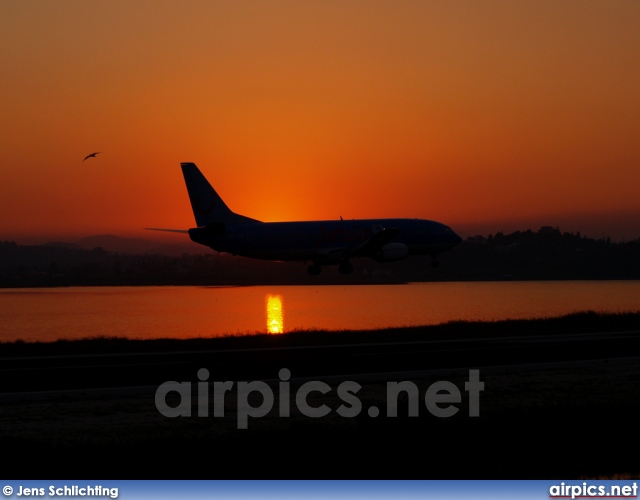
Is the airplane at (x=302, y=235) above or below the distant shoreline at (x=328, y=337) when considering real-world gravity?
above

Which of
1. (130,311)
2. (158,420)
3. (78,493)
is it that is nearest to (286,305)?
(130,311)

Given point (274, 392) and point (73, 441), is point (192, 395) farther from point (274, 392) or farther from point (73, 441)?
point (73, 441)

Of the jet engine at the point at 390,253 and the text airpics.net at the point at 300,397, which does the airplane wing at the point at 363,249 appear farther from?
the text airpics.net at the point at 300,397

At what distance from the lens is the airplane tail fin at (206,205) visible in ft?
235

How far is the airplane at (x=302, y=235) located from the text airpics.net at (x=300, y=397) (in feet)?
131

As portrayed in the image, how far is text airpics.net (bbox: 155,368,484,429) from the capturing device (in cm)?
2167

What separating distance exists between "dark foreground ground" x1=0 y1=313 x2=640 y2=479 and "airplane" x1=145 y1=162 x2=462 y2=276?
31119 millimetres

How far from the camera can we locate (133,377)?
95.9 ft

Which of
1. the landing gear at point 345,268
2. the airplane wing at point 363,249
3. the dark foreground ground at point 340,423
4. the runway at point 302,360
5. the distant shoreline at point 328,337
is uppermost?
the airplane wing at point 363,249

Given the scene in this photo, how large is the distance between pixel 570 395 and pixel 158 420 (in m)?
10.3

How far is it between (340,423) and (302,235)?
162 ft

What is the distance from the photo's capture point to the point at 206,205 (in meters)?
71.9

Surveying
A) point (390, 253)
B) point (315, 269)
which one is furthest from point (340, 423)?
point (315, 269)

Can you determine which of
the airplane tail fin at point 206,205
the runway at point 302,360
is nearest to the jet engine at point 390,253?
the airplane tail fin at point 206,205
